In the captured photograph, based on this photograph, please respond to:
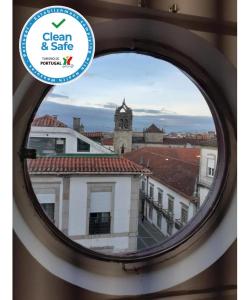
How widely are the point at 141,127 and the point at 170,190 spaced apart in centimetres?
30

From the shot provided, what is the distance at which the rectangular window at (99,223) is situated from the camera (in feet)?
4.18

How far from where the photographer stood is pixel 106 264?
→ 1.25 metres

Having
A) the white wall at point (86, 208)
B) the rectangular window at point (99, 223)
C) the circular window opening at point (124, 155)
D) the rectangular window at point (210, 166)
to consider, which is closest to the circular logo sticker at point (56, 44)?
the circular window opening at point (124, 155)

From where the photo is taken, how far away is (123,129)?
4.25ft

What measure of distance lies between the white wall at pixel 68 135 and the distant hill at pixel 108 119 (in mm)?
33

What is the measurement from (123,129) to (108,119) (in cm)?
8

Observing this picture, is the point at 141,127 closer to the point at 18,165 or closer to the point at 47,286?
the point at 18,165

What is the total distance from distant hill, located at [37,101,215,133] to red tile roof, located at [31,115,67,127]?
0.01 meters

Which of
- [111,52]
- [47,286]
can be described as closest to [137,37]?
[111,52]

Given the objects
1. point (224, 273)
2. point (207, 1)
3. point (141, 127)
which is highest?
point (207, 1)

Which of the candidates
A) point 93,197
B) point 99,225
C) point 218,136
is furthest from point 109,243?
point 218,136

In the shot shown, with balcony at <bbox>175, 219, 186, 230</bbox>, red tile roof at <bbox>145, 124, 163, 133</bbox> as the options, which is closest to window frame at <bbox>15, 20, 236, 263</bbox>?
balcony at <bbox>175, 219, 186, 230</bbox>

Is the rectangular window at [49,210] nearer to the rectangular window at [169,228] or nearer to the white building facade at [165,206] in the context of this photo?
the white building facade at [165,206]
